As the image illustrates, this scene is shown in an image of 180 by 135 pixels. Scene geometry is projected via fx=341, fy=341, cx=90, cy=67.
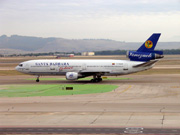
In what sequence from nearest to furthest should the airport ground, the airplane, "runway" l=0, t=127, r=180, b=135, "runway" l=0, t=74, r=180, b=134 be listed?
"runway" l=0, t=127, r=180, b=135 → "runway" l=0, t=74, r=180, b=134 → the airport ground → the airplane

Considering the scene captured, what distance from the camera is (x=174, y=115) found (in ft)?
94.5

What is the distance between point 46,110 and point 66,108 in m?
2.08

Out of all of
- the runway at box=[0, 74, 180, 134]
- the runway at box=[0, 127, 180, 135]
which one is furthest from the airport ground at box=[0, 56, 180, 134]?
the runway at box=[0, 127, 180, 135]

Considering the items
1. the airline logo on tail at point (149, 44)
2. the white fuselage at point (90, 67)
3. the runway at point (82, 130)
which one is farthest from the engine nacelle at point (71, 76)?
the runway at point (82, 130)

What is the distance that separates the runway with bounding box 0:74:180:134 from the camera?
84.3 feet

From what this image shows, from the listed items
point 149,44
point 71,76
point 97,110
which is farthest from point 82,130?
point 149,44

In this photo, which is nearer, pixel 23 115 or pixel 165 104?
pixel 23 115

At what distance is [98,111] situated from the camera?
3123 cm

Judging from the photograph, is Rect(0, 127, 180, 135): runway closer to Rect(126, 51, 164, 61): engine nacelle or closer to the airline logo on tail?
Rect(126, 51, 164, 61): engine nacelle

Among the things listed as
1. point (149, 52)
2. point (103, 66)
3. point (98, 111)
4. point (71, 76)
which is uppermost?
point (149, 52)

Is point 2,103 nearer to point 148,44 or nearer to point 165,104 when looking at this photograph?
point 165,104

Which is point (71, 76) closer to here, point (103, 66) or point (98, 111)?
point (103, 66)

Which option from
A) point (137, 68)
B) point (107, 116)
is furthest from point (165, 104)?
point (137, 68)

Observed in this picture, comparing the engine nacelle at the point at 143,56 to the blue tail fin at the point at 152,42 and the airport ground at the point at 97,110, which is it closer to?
the blue tail fin at the point at 152,42
